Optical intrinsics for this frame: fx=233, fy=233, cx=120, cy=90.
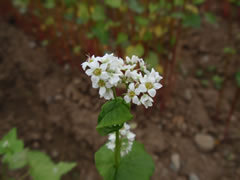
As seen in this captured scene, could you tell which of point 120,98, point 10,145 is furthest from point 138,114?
point 120,98

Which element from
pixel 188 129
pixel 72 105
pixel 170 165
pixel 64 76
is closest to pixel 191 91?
pixel 188 129

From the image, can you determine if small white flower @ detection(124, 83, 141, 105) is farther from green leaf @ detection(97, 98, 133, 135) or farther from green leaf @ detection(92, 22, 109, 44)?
green leaf @ detection(92, 22, 109, 44)

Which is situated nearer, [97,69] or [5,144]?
[97,69]

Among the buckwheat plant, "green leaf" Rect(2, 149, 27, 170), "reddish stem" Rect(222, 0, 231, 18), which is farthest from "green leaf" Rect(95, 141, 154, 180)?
"reddish stem" Rect(222, 0, 231, 18)

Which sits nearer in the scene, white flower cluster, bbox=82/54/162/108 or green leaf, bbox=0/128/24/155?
white flower cluster, bbox=82/54/162/108

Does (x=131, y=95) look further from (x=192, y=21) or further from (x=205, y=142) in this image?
(x=205, y=142)

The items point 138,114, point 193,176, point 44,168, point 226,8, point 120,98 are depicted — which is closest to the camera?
point 120,98
